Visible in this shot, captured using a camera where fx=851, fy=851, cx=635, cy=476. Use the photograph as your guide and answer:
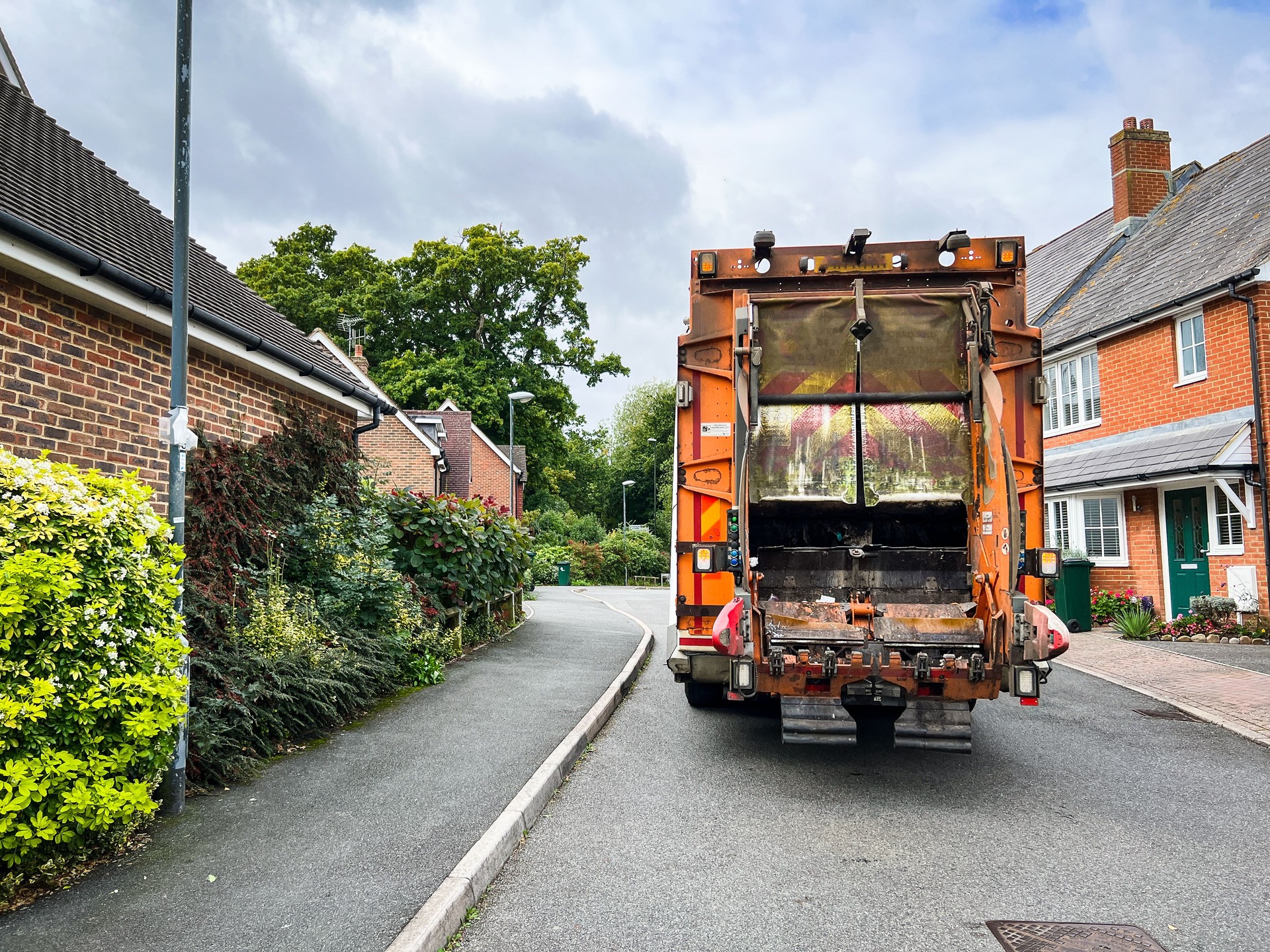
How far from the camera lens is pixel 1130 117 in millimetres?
19375

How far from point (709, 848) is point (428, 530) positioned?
7.04 m

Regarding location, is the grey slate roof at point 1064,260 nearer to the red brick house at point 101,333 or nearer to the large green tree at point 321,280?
the red brick house at point 101,333

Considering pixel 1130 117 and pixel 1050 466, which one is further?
pixel 1130 117

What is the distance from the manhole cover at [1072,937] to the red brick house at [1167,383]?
1141 centimetres

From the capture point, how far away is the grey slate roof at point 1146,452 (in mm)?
13039

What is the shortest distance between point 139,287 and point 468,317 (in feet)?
112

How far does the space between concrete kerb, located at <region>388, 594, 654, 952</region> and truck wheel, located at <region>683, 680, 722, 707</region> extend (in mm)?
992

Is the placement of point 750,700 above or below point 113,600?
below

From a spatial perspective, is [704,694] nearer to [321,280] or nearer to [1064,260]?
[1064,260]

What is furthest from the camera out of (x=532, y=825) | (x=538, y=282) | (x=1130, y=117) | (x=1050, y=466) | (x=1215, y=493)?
(x=538, y=282)

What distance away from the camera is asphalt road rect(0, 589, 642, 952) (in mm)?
3357

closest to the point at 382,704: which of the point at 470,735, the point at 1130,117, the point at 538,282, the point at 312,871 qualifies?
the point at 470,735

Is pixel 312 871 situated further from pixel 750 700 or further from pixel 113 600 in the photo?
pixel 750 700

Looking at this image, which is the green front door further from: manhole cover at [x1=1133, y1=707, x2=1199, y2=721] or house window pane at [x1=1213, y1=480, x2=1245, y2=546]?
manhole cover at [x1=1133, y1=707, x2=1199, y2=721]
